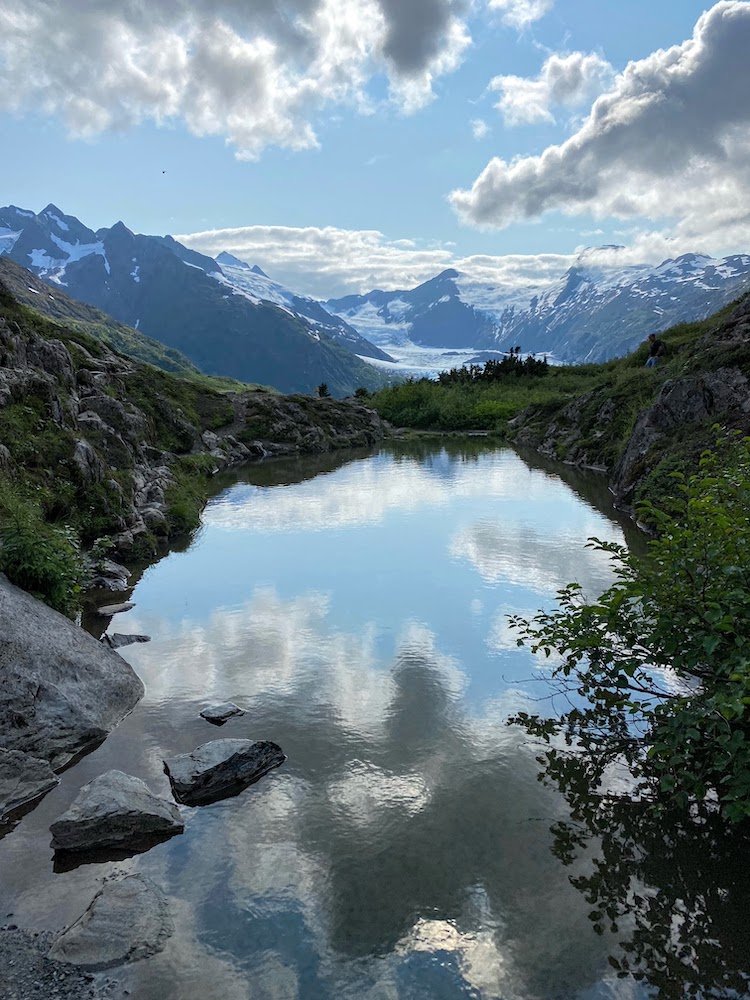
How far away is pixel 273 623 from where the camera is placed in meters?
21.1

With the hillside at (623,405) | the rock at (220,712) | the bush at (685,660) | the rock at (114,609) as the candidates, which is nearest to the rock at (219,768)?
the rock at (220,712)

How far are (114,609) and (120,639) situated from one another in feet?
10.8

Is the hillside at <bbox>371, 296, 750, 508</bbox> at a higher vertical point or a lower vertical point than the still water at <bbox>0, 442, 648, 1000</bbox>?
higher

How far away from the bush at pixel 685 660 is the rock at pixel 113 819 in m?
7.09

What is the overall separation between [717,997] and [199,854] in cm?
742

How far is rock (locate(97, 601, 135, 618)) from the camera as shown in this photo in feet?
71.9

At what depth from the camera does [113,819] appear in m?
10.6

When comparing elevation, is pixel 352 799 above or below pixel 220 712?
above

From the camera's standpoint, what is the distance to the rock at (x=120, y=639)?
1897 centimetres

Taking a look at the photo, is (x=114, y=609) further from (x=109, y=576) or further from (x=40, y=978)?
(x=40, y=978)

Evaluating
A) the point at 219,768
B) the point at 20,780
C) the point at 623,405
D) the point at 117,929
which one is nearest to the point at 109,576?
the point at 20,780

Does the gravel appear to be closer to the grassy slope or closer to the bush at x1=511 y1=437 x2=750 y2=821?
the bush at x1=511 y1=437 x2=750 y2=821

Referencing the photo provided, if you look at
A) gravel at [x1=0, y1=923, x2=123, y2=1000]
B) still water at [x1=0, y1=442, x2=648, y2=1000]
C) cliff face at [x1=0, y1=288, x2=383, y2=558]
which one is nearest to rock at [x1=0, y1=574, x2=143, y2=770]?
still water at [x1=0, y1=442, x2=648, y2=1000]

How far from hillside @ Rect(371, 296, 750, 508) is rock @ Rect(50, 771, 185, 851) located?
701 inches
